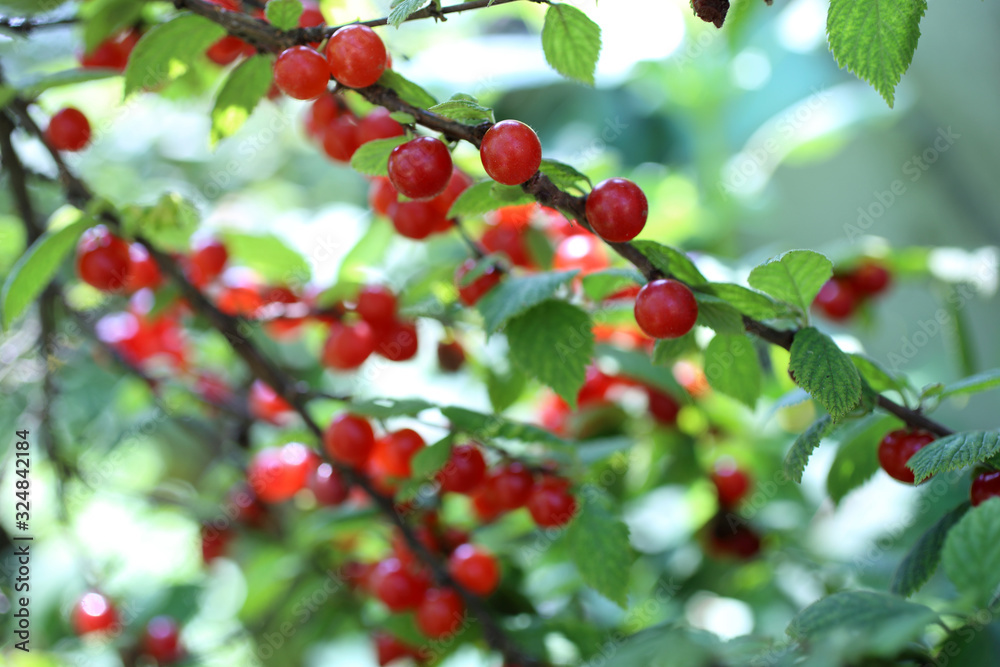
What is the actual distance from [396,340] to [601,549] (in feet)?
0.93

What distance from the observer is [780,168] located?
4.86 feet

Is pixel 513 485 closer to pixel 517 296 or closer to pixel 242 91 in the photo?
pixel 517 296

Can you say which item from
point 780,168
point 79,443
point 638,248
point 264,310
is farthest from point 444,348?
point 780,168

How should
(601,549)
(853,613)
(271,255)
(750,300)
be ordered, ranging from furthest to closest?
(271,255)
(601,549)
(750,300)
(853,613)

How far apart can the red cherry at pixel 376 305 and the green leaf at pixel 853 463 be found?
402mm

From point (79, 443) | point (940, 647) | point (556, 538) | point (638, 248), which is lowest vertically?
point (79, 443)

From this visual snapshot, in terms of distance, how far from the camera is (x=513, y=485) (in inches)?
26.5

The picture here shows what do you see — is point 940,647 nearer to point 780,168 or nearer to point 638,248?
point 638,248

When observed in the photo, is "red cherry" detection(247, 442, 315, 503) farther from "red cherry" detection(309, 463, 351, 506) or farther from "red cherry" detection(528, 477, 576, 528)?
"red cherry" detection(528, 477, 576, 528)

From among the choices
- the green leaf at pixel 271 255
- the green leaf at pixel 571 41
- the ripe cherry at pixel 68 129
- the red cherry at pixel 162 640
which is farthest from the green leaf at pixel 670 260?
the red cherry at pixel 162 640

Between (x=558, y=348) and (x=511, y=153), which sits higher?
(x=511, y=153)

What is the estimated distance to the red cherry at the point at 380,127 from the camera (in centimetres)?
64

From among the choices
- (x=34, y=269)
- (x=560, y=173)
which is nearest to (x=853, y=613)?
(x=560, y=173)

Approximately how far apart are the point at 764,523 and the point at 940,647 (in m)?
0.47
